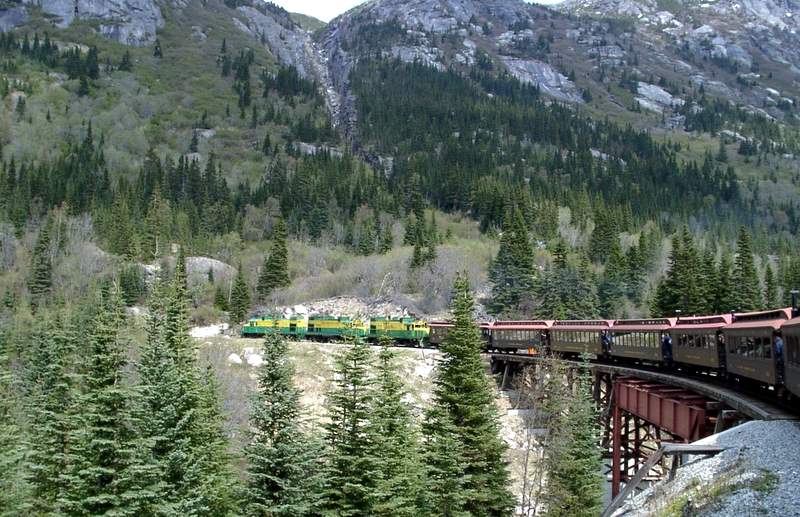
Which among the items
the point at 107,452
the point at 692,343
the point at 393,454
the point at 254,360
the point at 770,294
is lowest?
the point at 254,360

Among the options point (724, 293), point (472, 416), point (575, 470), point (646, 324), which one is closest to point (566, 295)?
point (724, 293)

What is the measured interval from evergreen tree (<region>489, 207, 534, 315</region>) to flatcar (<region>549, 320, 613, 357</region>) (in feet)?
95.2

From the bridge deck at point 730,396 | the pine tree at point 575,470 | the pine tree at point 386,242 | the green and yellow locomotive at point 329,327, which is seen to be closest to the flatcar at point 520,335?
the green and yellow locomotive at point 329,327

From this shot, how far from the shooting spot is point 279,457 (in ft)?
80.0

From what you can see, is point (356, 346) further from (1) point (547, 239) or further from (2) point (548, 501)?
(1) point (547, 239)

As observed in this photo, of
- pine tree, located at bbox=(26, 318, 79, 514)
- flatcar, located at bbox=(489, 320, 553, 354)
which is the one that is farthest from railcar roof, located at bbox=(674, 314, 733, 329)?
pine tree, located at bbox=(26, 318, 79, 514)

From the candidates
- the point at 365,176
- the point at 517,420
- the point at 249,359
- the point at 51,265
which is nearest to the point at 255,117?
the point at 365,176

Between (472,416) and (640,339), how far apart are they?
15.0m

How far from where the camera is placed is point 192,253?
357 ft

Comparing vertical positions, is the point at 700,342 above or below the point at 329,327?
above

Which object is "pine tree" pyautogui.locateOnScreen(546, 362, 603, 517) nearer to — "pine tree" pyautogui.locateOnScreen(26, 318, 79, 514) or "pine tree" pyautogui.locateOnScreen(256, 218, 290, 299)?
"pine tree" pyautogui.locateOnScreen(26, 318, 79, 514)

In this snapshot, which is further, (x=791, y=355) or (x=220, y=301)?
(x=220, y=301)

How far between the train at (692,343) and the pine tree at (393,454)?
12145 millimetres

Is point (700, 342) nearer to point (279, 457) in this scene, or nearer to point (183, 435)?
point (279, 457)
